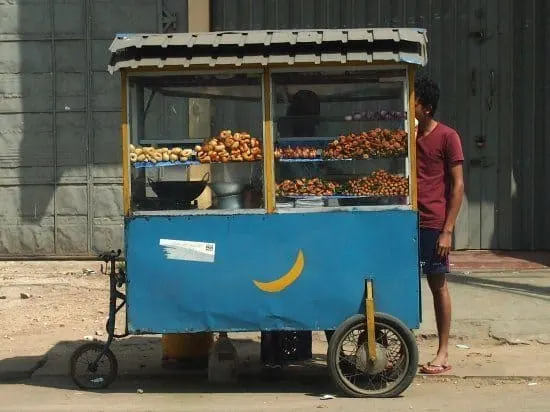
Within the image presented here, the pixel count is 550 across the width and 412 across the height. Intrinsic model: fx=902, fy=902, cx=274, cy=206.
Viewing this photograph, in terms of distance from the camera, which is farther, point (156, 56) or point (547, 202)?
point (547, 202)

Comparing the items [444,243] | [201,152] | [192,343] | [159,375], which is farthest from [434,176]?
[159,375]

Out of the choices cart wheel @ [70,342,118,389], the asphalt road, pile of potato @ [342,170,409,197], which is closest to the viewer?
the asphalt road

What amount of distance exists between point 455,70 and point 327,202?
15.1 ft

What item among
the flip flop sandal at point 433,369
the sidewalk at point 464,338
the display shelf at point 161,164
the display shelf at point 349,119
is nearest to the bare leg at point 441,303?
the flip flop sandal at point 433,369

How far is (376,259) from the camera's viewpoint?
18.7ft

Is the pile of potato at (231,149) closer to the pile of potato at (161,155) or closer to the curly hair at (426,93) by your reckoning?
the pile of potato at (161,155)

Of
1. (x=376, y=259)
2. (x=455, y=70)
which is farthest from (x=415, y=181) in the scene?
(x=455, y=70)

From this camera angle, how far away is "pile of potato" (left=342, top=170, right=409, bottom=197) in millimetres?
Answer: 5809

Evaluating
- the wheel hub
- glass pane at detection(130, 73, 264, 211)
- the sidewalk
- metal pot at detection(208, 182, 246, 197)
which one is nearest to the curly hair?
glass pane at detection(130, 73, 264, 211)

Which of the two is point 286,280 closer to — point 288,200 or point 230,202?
point 288,200

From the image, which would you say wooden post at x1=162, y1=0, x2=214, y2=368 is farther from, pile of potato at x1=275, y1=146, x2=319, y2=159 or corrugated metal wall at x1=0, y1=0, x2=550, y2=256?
corrugated metal wall at x1=0, y1=0, x2=550, y2=256

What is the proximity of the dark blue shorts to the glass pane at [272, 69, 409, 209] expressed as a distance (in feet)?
1.70

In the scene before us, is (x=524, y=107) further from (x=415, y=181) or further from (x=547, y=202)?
(x=415, y=181)

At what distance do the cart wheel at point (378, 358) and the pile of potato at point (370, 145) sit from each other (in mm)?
1037
